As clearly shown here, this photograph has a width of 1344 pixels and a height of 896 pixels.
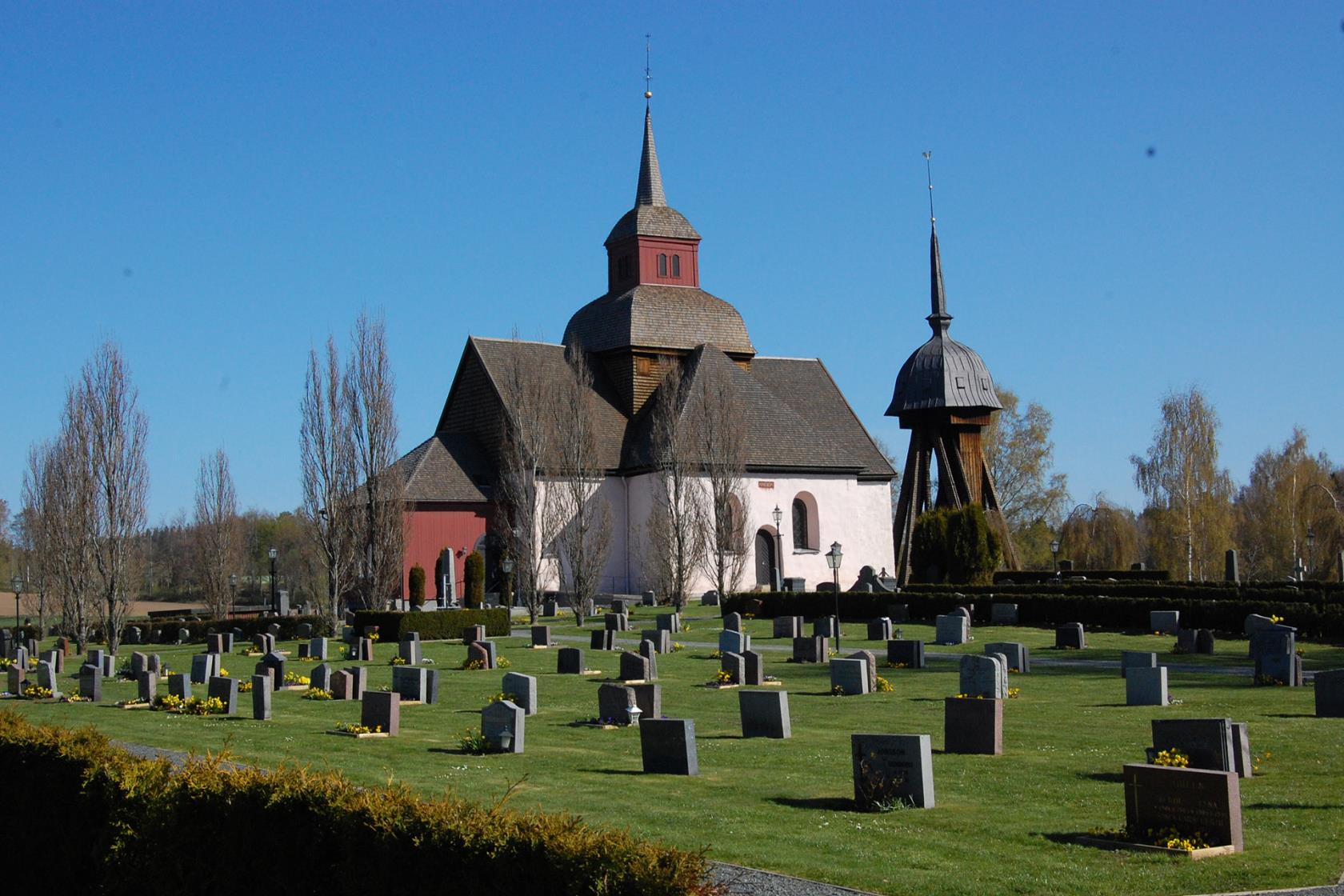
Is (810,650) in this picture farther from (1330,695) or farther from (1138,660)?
(1330,695)

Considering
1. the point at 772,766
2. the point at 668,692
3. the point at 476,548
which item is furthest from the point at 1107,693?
the point at 476,548

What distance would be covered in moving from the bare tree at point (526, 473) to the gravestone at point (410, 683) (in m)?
23.0

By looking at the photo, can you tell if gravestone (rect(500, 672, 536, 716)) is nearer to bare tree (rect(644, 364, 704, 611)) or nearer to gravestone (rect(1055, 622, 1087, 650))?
gravestone (rect(1055, 622, 1087, 650))

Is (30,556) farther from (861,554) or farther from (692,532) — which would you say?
(861,554)

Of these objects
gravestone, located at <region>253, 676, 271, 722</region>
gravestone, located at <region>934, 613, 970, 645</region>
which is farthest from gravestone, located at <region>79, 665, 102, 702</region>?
gravestone, located at <region>934, 613, 970, 645</region>

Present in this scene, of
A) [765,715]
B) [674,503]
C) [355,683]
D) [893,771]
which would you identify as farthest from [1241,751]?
[674,503]

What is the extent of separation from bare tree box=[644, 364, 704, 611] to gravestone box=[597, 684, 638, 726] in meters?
26.5

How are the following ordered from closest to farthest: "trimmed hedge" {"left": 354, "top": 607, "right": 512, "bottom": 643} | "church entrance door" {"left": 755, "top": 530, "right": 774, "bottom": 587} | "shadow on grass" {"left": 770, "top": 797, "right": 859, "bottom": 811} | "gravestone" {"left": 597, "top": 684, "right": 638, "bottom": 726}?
"shadow on grass" {"left": 770, "top": 797, "right": 859, "bottom": 811}
"gravestone" {"left": 597, "top": 684, "right": 638, "bottom": 726}
"trimmed hedge" {"left": 354, "top": 607, "right": 512, "bottom": 643}
"church entrance door" {"left": 755, "top": 530, "right": 774, "bottom": 587}

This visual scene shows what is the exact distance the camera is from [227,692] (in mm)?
20562

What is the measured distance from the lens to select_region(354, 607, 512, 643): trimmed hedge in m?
36.9

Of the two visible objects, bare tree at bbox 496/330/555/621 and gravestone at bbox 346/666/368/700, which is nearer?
gravestone at bbox 346/666/368/700

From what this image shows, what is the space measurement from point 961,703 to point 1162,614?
20.4m

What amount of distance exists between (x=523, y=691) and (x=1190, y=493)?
50.8m

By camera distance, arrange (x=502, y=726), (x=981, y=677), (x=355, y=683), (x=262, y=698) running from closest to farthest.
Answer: (x=502, y=726) → (x=981, y=677) → (x=262, y=698) → (x=355, y=683)
